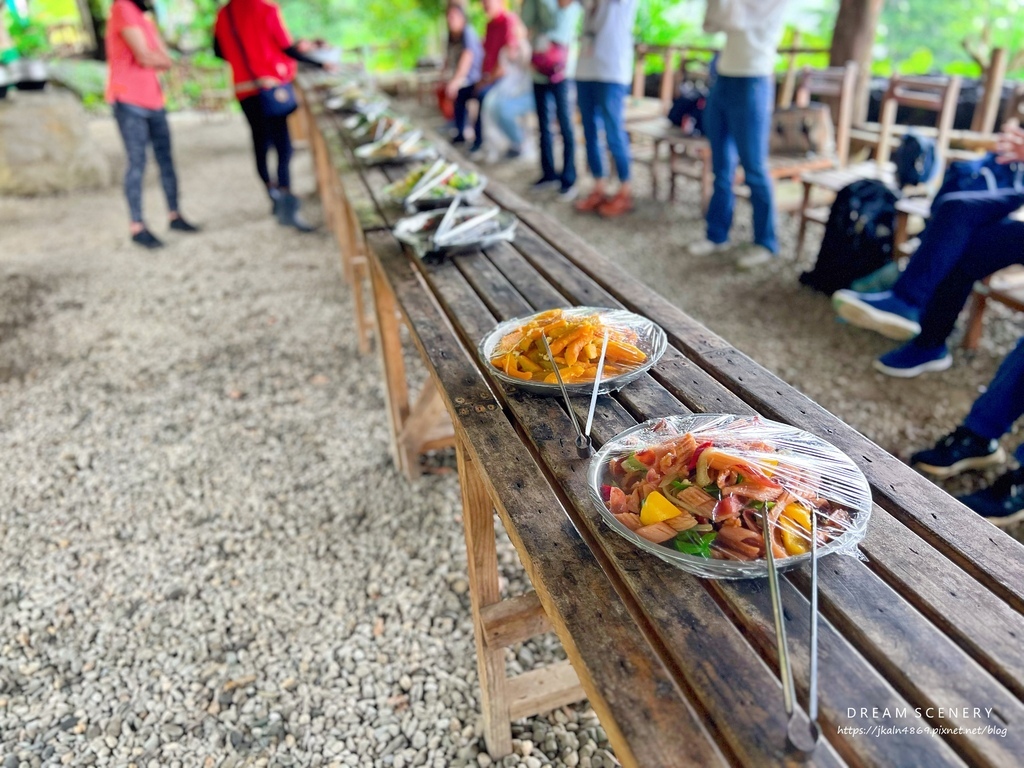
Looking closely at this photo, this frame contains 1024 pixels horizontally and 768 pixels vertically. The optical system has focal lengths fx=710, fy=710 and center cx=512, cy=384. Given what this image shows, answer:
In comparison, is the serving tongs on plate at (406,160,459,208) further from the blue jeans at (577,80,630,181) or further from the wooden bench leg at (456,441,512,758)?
the blue jeans at (577,80,630,181)

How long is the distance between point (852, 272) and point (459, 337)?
2702mm

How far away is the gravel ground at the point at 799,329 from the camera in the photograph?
2.72 metres

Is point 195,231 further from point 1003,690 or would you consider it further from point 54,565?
point 1003,690

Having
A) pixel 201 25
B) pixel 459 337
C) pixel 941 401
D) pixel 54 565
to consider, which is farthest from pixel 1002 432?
pixel 201 25

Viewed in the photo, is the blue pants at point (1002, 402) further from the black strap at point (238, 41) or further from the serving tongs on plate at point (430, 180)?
the black strap at point (238, 41)

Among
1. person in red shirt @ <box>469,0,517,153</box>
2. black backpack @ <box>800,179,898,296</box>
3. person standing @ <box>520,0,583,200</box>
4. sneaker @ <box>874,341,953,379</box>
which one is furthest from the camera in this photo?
person in red shirt @ <box>469,0,517,153</box>

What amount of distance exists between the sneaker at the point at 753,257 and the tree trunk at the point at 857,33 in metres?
1.72

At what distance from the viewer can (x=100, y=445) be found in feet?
9.21

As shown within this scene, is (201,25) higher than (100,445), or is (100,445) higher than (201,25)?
(201,25)

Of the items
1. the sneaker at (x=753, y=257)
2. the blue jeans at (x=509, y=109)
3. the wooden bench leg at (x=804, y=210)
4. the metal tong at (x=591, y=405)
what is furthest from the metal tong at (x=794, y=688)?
the blue jeans at (x=509, y=109)

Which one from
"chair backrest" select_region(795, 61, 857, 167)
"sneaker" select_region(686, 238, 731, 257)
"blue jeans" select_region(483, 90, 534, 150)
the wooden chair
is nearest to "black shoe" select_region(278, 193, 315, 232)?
"blue jeans" select_region(483, 90, 534, 150)

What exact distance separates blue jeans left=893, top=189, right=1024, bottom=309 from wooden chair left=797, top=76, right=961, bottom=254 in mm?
981

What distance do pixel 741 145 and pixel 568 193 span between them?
6.67ft

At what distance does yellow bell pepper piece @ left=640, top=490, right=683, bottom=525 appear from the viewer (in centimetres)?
92
